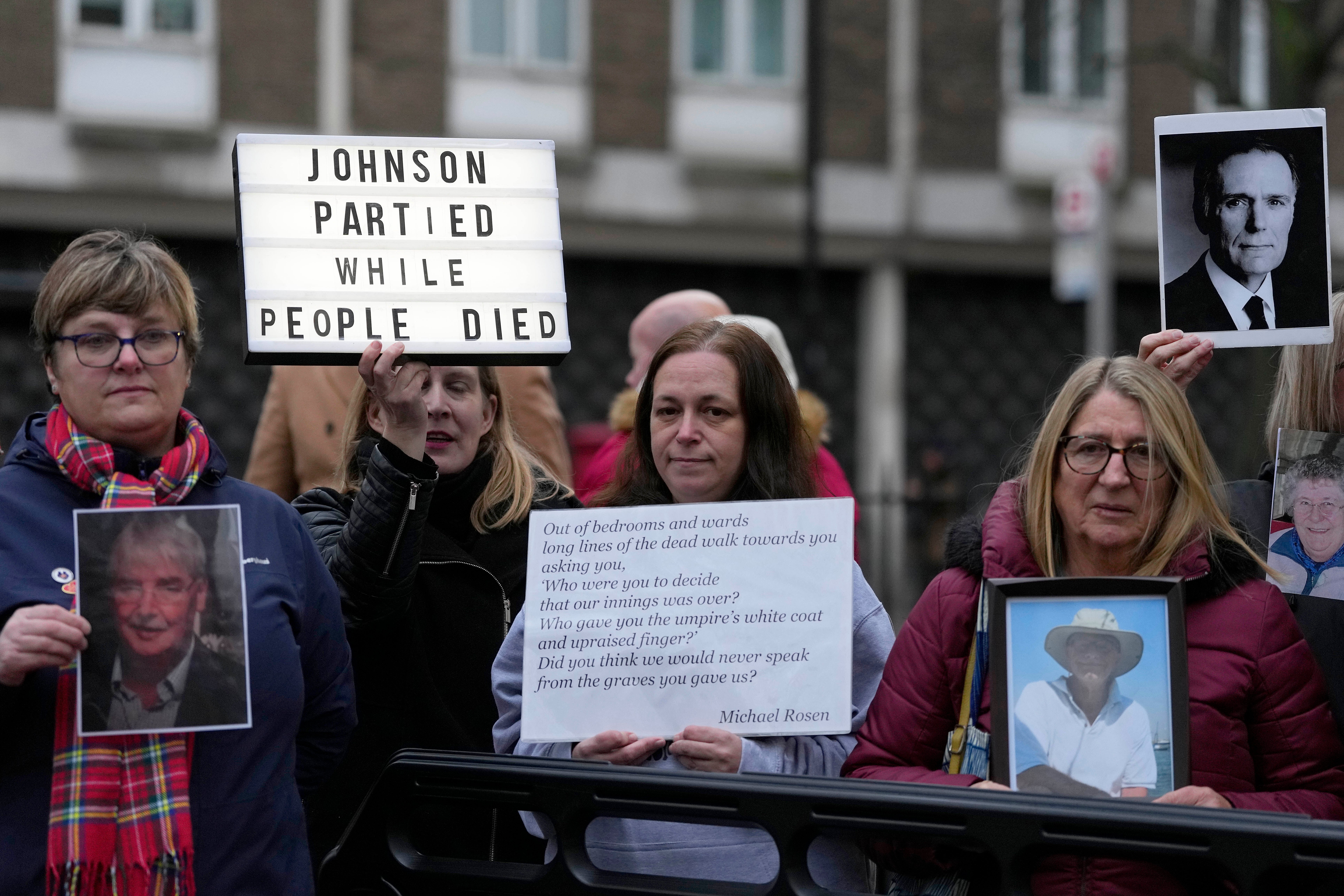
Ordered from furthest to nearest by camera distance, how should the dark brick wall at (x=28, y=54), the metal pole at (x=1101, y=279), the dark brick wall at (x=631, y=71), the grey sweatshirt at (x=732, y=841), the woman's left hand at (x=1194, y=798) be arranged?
1. the dark brick wall at (x=631, y=71)
2. the dark brick wall at (x=28, y=54)
3. the metal pole at (x=1101, y=279)
4. the grey sweatshirt at (x=732, y=841)
5. the woman's left hand at (x=1194, y=798)

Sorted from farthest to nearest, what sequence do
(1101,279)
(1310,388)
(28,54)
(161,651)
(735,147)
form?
(735,147) → (28,54) → (1101,279) → (1310,388) → (161,651)

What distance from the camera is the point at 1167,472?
2498 millimetres

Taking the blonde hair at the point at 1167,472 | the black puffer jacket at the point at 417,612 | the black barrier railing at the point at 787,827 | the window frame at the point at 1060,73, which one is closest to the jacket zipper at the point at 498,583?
the black puffer jacket at the point at 417,612

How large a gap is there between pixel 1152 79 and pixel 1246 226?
1453cm

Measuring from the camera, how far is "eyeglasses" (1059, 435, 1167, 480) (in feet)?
8.16

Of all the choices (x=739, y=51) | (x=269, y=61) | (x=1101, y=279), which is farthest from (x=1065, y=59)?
(x=269, y=61)

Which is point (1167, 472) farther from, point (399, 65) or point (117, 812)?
point (399, 65)

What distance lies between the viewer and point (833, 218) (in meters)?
15.5

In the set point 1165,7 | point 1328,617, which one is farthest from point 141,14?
point 1328,617

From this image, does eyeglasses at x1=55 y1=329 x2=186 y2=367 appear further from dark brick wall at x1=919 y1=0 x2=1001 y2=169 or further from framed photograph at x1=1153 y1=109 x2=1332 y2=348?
dark brick wall at x1=919 y1=0 x2=1001 y2=169

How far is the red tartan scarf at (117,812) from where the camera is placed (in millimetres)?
2291

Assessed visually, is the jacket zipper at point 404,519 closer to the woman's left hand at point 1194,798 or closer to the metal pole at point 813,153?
the woman's left hand at point 1194,798

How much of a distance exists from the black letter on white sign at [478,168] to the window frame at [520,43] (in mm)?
12064

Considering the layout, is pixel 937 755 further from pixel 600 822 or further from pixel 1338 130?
pixel 1338 130
